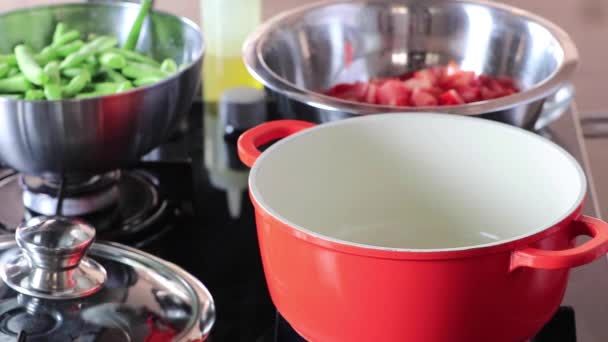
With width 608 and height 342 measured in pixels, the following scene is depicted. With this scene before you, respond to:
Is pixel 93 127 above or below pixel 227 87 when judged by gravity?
above

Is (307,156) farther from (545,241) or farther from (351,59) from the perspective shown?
(351,59)

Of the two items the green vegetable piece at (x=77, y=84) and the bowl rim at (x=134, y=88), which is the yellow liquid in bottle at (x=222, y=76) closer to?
the bowl rim at (x=134, y=88)

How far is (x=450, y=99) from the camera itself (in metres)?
0.95

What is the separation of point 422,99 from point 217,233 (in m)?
0.24

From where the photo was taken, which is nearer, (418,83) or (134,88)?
(134,88)

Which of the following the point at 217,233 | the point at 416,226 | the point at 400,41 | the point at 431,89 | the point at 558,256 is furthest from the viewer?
the point at 400,41

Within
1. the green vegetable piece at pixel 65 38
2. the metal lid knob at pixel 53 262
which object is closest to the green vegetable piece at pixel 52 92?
the green vegetable piece at pixel 65 38

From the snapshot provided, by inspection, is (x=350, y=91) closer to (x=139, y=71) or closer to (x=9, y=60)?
(x=139, y=71)

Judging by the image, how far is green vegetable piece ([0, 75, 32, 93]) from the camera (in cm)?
90

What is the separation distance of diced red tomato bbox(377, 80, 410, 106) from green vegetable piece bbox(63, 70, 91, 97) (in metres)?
0.29

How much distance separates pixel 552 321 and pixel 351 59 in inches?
18.1

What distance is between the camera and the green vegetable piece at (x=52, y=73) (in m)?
0.90

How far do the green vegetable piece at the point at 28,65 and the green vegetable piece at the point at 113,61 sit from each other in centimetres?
6

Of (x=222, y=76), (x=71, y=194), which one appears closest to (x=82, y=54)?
(x=71, y=194)
